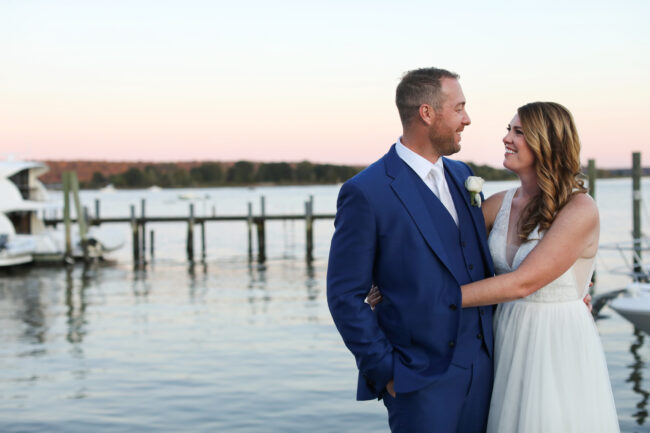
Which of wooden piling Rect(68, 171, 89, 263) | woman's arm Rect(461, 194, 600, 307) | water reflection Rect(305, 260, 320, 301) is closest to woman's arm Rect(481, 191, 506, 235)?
woman's arm Rect(461, 194, 600, 307)

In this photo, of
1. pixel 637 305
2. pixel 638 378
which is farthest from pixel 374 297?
pixel 638 378

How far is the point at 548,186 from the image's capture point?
3289 mm

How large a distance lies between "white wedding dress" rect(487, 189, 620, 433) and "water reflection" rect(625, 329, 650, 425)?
5.91m

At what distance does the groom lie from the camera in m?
3.01

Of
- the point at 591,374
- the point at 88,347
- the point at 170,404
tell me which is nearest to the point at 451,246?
the point at 591,374

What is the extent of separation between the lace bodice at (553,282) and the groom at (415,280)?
0.26 metres

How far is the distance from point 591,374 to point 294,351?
32.5ft

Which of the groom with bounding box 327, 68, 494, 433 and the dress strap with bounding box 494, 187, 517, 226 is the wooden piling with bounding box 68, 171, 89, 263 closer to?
the dress strap with bounding box 494, 187, 517, 226

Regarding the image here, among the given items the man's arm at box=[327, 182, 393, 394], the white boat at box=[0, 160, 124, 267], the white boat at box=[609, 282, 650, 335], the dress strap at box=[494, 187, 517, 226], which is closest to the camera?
the man's arm at box=[327, 182, 393, 394]

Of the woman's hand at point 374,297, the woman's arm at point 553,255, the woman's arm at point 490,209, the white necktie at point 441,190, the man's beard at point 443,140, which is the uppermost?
the man's beard at point 443,140

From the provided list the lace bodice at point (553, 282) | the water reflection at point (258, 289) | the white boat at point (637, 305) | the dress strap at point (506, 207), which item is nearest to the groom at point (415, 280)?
the lace bodice at point (553, 282)

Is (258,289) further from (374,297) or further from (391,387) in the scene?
(391,387)

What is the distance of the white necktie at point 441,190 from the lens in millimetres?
3227

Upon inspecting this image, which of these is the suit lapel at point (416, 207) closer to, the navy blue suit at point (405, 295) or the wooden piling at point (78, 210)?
the navy blue suit at point (405, 295)
